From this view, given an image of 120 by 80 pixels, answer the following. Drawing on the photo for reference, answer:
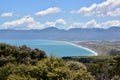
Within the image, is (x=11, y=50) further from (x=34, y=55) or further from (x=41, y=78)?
(x=41, y=78)

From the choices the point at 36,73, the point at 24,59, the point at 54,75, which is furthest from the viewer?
the point at 24,59

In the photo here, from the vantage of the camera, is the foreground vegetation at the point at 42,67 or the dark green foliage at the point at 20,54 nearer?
the foreground vegetation at the point at 42,67

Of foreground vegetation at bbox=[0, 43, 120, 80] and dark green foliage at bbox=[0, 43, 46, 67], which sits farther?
dark green foliage at bbox=[0, 43, 46, 67]

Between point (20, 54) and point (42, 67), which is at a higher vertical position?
point (42, 67)

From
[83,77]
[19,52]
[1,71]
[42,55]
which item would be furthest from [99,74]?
[83,77]

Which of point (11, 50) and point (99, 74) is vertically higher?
point (11, 50)

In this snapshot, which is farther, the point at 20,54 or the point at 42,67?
the point at 20,54

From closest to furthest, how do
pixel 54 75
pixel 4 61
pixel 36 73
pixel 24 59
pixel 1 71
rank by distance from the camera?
1. pixel 54 75
2. pixel 36 73
3. pixel 1 71
4. pixel 4 61
5. pixel 24 59

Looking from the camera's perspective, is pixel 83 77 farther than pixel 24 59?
No
